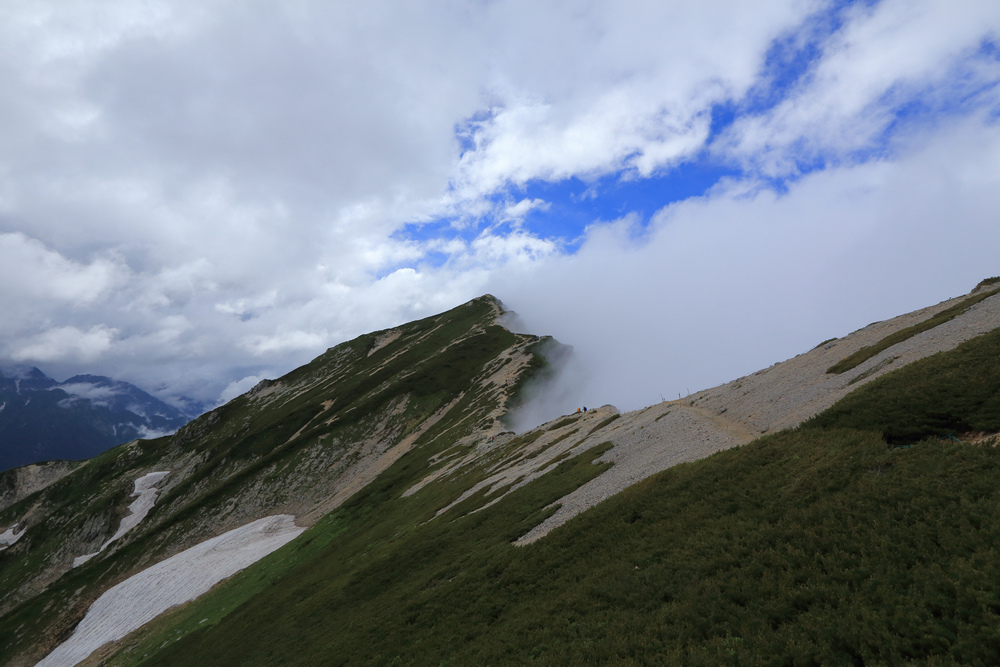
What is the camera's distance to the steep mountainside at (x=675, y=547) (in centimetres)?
1227

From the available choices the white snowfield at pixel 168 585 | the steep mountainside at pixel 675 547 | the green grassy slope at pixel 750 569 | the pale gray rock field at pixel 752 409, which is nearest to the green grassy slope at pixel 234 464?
the white snowfield at pixel 168 585

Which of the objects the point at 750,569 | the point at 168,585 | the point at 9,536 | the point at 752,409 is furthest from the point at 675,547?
the point at 9,536

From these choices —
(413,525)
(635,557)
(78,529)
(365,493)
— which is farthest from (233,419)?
(635,557)

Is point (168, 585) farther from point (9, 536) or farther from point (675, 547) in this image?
point (9, 536)

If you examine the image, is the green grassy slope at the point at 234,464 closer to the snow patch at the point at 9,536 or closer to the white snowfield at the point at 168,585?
the snow patch at the point at 9,536

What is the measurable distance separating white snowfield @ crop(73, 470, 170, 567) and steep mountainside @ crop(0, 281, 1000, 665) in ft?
218

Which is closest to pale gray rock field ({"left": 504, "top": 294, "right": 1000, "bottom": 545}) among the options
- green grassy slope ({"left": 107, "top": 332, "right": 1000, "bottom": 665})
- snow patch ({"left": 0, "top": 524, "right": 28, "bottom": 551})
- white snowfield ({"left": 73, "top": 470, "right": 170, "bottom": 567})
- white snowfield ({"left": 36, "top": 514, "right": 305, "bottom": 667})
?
green grassy slope ({"left": 107, "top": 332, "right": 1000, "bottom": 665})

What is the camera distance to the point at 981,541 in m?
11.8

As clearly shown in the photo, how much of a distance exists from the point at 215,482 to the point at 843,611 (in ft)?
536

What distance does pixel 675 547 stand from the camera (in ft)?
59.6

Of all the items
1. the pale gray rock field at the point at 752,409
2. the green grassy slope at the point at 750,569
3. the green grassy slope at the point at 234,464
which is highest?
the green grassy slope at the point at 234,464

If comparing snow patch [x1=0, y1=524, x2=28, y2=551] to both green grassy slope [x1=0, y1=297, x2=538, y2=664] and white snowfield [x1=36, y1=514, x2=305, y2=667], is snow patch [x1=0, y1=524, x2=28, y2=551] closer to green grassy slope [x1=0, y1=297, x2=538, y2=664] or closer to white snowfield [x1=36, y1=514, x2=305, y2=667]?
green grassy slope [x1=0, y1=297, x2=538, y2=664]

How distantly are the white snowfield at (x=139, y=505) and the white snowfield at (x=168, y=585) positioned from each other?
59.0m

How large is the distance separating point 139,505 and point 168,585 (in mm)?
100667
